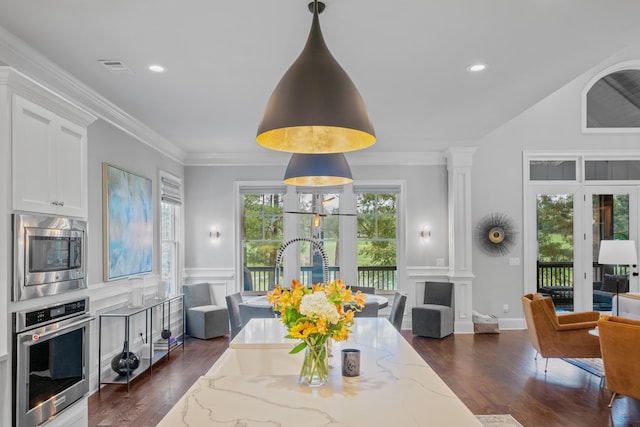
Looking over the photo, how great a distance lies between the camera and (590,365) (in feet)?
16.5

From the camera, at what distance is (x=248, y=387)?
1.77 meters

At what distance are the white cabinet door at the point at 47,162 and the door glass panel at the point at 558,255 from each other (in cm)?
667

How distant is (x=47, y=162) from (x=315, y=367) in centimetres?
206

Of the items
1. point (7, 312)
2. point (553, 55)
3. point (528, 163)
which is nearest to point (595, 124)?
point (528, 163)

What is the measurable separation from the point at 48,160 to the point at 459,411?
260cm

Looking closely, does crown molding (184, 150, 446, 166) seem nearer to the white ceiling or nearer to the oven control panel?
the white ceiling

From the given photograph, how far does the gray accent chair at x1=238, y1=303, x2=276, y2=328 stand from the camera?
4.73m

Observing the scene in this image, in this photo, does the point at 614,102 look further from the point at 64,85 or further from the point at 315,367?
the point at 64,85

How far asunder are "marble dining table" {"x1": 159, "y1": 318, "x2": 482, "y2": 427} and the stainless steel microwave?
3.97 ft

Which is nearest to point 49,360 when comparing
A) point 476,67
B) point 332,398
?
point 332,398

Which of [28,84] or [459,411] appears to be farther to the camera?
[28,84]

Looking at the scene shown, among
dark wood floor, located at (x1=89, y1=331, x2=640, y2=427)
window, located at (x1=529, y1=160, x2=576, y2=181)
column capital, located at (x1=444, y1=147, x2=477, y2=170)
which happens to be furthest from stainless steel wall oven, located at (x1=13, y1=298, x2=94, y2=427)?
window, located at (x1=529, y1=160, x2=576, y2=181)

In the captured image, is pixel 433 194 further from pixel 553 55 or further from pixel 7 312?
pixel 7 312

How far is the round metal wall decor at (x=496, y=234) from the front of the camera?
712 cm
